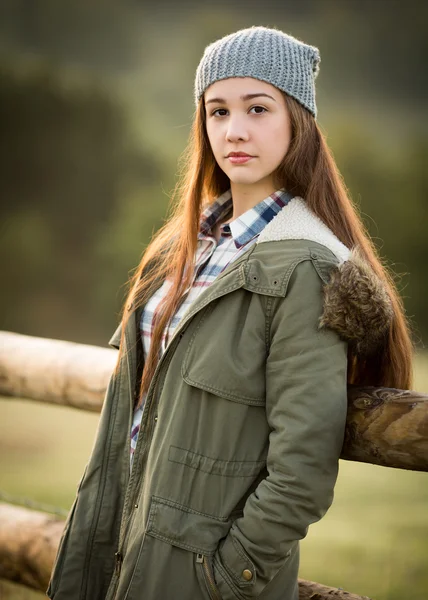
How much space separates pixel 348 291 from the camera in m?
1.55

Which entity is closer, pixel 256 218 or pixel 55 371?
pixel 256 218

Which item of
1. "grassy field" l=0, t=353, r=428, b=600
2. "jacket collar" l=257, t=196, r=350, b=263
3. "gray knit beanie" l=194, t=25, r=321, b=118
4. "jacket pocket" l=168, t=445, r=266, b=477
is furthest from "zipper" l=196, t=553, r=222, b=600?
"grassy field" l=0, t=353, r=428, b=600

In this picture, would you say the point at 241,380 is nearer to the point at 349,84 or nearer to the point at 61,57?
the point at 349,84

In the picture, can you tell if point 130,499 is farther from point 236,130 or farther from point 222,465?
point 236,130

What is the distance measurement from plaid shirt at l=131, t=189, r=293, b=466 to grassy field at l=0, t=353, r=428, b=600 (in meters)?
1.24

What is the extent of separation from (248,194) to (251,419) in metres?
0.60

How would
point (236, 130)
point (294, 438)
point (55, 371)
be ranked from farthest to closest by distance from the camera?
point (55, 371) → point (236, 130) → point (294, 438)

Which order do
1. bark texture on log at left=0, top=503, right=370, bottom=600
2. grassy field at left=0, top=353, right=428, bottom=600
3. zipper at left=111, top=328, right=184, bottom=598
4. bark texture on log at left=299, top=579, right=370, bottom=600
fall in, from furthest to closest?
grassy field at left=0, top=353, right=428, bottom=600 < bark texture on log at left=0, top=503, right=370, bottom=600 < bark texture on log at left=299, top=579, right=370, bottom=600 < zipper at left=111, top=328, right=184, bottom=598

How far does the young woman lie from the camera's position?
1.56 metres

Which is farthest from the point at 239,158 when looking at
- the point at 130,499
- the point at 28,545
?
the point at 28,545

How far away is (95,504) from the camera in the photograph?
1959 mm

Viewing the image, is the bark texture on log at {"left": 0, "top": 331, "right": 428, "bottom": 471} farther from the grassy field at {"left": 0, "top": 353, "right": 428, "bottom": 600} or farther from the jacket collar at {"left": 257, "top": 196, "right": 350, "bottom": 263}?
the grassy field at {"left": 0, "top": 353, "right": 428, "bottom": 600}

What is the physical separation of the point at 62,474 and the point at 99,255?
564 centimetres

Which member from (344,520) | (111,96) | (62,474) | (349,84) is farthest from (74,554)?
(111,96)
